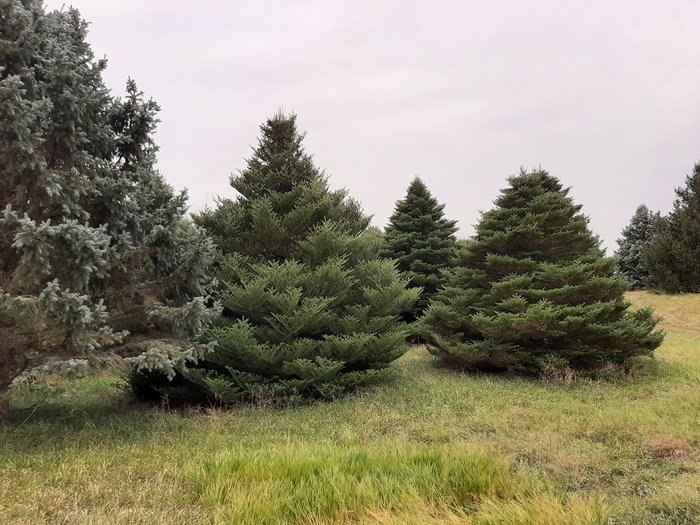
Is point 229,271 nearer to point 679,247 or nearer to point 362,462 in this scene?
point 362,462

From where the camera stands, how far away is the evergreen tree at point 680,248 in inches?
1078

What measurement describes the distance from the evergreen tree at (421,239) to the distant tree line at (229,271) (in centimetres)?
565

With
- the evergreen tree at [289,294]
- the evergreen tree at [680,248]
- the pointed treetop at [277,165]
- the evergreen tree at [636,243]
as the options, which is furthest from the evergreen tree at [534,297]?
the evergreen tree at [636,243]

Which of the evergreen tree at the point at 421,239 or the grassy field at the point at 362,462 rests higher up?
the evergreen tree at the point at 421,239

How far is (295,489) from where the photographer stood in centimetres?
428

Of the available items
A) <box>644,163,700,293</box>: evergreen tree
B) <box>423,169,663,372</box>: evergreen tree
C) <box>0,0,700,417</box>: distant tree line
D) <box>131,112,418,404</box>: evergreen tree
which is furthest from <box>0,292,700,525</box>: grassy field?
<box>644,163,700,293</box>: evergreen tree

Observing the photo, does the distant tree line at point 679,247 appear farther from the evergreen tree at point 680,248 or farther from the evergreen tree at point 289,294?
the evergreen tree at point 289,294

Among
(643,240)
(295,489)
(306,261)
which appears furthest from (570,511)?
(643,240)

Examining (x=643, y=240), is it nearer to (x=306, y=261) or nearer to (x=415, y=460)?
(x=306, y=261)

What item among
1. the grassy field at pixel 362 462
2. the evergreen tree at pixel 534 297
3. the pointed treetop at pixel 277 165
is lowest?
the grassy field at pixel 362 462

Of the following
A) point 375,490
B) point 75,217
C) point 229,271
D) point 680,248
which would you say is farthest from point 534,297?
point 680,248

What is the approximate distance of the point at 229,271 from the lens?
29.9ft

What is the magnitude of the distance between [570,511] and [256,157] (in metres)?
9.05

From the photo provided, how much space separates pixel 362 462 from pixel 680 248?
30169 mm
